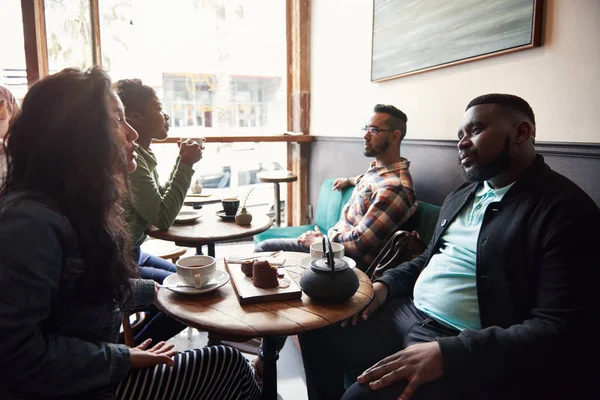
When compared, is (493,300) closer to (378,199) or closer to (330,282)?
(330,282)

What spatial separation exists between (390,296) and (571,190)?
0.73 m

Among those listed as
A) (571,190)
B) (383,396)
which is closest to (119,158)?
(383,396)

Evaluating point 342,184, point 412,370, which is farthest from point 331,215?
point 412,370

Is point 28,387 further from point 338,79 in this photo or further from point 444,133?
point 338,79

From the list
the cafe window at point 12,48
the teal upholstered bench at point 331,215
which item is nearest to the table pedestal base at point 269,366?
the teal upholstered bench at point 331,215

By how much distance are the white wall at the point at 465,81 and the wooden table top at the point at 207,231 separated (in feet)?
3.71

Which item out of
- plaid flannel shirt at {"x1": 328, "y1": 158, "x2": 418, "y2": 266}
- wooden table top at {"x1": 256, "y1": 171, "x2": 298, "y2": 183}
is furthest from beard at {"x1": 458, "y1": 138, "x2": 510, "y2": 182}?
wooden table top at {"x1": 256, "y1": 171, "x2": 298, "y2": 183}

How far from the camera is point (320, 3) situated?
12.4ft

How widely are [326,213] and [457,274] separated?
1.81m

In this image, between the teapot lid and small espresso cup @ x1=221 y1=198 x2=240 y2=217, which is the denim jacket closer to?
the teapot lid

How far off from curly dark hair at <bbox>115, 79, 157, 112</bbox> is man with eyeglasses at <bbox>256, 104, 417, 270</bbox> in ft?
3.84

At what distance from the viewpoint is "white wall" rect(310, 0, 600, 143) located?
4.88 feet

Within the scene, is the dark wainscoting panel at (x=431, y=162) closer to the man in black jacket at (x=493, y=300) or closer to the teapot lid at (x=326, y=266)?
the man in black jacket at (x=493, y=300)

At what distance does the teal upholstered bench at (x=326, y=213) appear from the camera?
2.92 m
